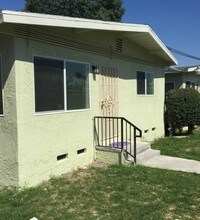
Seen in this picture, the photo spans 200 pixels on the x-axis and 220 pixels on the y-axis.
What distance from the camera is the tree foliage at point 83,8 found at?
90.6 feet

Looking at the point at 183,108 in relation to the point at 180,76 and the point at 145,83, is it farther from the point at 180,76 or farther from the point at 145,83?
the point at 180,76

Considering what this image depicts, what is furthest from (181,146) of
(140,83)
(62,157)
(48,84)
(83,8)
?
(83,8)

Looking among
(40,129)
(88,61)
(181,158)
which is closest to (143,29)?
(88,61)

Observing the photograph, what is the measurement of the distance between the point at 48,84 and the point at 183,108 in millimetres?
6901

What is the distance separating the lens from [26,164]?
17.4ft

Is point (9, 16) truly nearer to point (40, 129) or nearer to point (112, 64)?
point (40, 129)

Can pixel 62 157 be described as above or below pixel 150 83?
below

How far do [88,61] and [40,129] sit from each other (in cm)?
233

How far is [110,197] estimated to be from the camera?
4926mm

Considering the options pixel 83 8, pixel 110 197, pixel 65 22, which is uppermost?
pixel 83 8

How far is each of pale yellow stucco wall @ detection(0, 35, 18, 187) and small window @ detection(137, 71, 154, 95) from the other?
5341 mm

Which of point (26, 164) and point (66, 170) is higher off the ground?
point (26, 164)

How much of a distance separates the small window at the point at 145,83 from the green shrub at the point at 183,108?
1.24m

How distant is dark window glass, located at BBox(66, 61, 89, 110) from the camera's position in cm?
641
